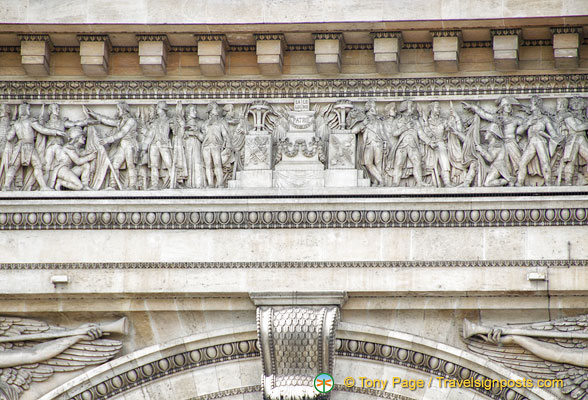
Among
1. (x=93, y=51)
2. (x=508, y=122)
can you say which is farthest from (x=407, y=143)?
(x=93, y=51)

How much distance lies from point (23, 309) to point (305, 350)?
259cm

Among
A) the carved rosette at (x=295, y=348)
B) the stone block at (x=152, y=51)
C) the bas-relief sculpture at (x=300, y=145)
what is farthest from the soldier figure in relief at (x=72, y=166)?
the carved rosette at (x=295, y=348)

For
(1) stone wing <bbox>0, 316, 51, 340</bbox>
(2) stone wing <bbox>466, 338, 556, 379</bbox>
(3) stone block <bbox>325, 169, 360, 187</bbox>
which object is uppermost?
(3) stone block <bbox>325, 169, 360, 187</bbox>

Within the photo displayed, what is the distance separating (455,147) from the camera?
41.3ft

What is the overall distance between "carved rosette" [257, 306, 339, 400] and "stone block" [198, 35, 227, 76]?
236 cm

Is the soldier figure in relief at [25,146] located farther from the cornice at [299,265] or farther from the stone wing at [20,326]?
the stone wing at [20,326]

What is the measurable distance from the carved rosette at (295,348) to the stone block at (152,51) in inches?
100

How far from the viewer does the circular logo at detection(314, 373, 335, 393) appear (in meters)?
12.0

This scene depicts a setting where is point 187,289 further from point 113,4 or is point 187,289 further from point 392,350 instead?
point 113,4

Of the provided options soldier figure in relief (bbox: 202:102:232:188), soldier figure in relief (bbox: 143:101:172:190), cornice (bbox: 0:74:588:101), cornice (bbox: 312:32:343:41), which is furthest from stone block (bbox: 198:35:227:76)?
cornice (bbox: 312:32:343:41)

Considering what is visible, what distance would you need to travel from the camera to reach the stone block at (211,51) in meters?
12.7

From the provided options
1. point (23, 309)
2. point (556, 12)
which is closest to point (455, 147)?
point (556, 12)

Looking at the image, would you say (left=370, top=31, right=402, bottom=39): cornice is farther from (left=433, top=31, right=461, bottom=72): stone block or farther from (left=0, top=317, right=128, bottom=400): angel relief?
(left=0, top=317, right=128, bottom=400): angel relief

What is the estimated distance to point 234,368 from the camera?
12352mm
